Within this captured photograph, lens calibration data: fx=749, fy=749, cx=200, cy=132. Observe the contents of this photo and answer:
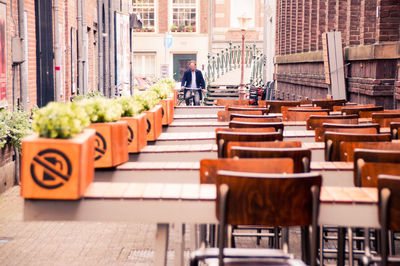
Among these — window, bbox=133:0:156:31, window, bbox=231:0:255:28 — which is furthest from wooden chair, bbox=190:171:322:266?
window, bbox=231:0:255:28

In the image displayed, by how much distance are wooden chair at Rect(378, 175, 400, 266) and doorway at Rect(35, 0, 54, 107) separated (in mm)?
12471

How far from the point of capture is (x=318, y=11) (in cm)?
2167

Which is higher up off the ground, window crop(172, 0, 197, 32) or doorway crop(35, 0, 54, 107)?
window crop(172, 0, 197, 32)

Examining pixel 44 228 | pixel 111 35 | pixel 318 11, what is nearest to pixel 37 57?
pixel 44 228

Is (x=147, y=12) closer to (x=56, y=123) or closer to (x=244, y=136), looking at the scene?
(x=244, y=136)

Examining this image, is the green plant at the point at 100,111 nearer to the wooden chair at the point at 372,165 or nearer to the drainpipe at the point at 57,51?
the wooden chair at the point at 372,165

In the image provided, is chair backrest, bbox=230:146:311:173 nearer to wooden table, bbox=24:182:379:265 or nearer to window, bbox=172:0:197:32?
wooden table, bbox=24:182:379:265

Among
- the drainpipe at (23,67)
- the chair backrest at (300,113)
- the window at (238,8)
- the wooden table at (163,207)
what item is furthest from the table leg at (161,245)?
the window at (238,8)

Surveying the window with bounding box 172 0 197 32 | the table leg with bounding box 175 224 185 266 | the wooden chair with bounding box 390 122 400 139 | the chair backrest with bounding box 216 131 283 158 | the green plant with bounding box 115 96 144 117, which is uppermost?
the window with bounding box 172 0 197 32

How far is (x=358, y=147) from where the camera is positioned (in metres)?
5.32

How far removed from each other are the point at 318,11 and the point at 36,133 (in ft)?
60.0

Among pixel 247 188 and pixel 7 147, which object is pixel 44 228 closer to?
pixel 7 147

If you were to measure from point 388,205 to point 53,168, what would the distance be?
1.74 meters

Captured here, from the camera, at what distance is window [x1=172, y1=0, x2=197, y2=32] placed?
59.7 metres
